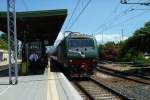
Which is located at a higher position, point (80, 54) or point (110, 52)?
point (110, 52)

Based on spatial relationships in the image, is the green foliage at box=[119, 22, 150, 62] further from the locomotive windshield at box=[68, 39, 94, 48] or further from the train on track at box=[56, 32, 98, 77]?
the train on track at box=[56, 32, 98, 77]

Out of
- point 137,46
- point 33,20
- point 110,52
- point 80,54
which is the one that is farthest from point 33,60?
point 110,52

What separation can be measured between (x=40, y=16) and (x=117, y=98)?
11.8 m

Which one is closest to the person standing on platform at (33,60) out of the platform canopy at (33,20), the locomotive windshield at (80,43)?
the platform canopy at (33,20)

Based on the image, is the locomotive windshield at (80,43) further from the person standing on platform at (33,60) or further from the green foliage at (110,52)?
the green foliage at (110,52)

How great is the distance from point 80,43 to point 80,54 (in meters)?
0.99

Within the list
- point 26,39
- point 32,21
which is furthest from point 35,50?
point 32,21

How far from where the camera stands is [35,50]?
38.5 meters

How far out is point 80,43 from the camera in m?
30.0

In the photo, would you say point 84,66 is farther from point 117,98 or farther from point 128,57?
point 128,57

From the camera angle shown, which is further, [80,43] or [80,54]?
[80,43]

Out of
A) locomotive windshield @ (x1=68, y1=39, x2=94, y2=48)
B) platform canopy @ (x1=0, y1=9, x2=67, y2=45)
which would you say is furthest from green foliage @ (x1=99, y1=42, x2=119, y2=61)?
locomotive windshield @ (x1=68, y1=39, x2=94, y2=48)

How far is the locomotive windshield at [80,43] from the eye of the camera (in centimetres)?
2992

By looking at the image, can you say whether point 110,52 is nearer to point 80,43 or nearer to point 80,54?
point 80,43
